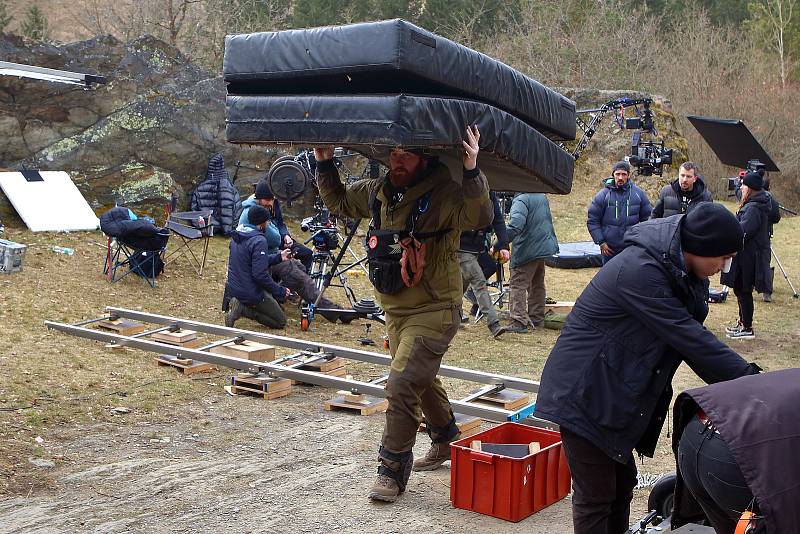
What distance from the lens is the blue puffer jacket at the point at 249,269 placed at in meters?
10.5

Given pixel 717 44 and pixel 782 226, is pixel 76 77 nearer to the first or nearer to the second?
pixel 782 226

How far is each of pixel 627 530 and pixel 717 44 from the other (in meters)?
28.5

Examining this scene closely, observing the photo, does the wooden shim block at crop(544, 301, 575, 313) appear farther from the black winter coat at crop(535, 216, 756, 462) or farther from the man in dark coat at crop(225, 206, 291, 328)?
the black winter coat at crop(535, 216, 756, 462)

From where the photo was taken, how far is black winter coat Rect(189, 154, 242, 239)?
50.0 feet

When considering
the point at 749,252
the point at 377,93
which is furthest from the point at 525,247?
the point at 377,93

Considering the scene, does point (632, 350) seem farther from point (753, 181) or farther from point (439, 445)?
point (753, 181)

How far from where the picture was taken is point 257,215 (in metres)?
10.6

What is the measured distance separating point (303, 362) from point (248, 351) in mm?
505

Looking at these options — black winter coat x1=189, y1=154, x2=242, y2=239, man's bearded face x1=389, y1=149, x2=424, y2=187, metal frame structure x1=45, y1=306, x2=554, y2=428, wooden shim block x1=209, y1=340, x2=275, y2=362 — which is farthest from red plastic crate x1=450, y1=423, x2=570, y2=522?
black winter coat x1=189, y1=154, x2=242, y2=239

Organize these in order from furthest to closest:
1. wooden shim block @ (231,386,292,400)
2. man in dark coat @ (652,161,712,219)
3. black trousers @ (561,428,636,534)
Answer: man in dark coat @ (652,161,712,219) < wooden shim block @ (231,386,292,400) < black trousers @ (561,428,636,534)

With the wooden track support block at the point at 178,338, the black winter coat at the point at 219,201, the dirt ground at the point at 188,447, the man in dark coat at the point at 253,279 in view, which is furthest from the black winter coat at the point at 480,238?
the black winter coat at the point at 219,201

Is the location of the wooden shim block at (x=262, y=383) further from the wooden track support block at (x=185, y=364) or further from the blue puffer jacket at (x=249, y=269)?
the blue puffer jacket at (x=249, y=269)

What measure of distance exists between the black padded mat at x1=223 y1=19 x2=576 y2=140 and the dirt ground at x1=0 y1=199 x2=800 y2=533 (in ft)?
7.65

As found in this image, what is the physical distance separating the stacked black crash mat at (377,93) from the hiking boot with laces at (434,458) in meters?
1.93
